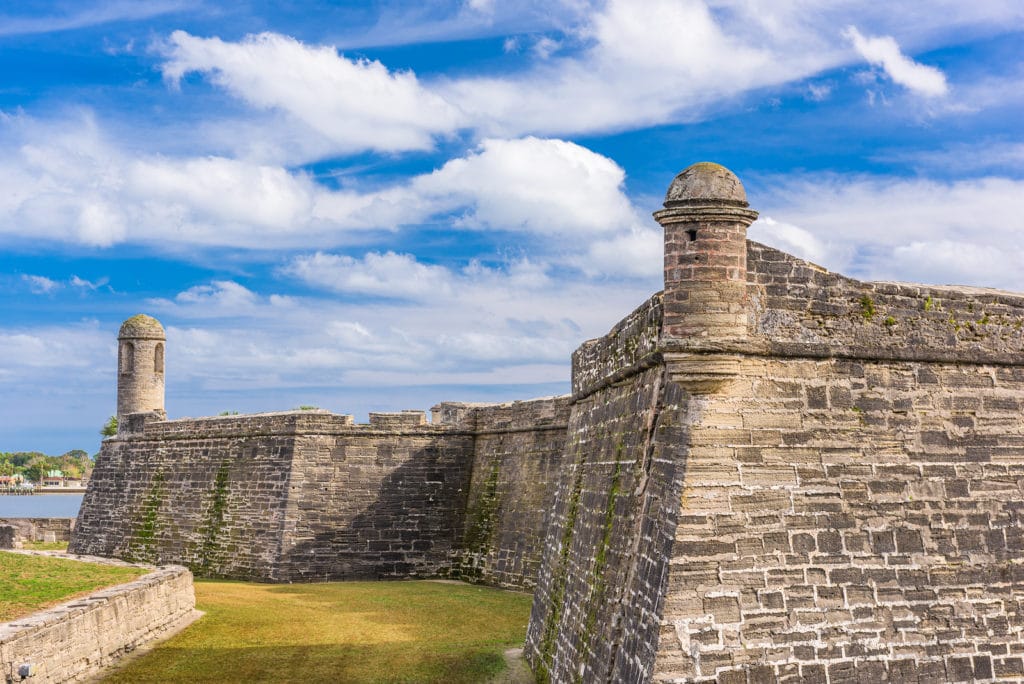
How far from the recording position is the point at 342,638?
16703 millimetres


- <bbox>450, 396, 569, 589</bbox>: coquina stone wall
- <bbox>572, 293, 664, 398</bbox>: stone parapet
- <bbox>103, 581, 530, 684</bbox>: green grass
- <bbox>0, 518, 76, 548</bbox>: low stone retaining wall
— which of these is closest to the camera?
<bbox>572, 293, 664, 398</bbox>: stone parapet

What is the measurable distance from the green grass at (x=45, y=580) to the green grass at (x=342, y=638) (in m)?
1.48

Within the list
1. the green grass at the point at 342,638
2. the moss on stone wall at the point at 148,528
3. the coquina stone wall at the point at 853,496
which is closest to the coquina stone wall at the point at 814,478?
the coquina stone wall at the point at 853,496

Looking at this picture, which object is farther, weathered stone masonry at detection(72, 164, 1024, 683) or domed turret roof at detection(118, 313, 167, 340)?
domed turret roof at detection(118, 313, 167, 340)

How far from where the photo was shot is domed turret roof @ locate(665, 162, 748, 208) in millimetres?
9656

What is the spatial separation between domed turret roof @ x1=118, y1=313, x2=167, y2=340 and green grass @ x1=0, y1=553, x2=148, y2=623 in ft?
45.7

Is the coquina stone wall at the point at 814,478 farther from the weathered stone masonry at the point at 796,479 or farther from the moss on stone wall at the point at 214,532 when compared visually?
the moss on stone wall at the point at 214,532

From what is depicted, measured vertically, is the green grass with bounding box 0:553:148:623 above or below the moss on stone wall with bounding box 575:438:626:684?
below

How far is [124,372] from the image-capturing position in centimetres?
3472

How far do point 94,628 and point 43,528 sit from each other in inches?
1139

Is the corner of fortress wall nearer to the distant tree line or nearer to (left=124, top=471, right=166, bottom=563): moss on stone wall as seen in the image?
(left=124, top=471, right=166, bottom=563): moss on stone wall

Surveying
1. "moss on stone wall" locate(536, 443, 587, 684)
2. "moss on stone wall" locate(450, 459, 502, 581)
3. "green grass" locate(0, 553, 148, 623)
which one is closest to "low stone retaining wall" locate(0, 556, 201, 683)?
"green grass" locate(0, 553, 148, 623)

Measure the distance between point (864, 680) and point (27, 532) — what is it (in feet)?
122

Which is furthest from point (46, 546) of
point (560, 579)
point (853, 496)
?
point (853, 496)
